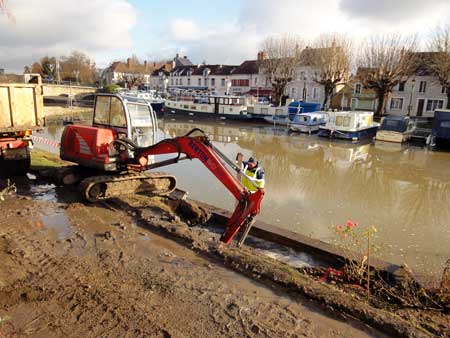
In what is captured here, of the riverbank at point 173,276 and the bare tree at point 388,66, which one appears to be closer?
the riverbank at point 173,276

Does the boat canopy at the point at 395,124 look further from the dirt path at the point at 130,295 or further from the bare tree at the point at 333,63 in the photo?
the dirt path at the point at 130,295

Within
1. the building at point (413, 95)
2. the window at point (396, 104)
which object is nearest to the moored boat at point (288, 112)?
the building at point (413, 95)

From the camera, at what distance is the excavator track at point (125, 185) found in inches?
→ 304

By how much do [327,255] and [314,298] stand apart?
1.87 meters

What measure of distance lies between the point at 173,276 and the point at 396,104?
43.3 meters

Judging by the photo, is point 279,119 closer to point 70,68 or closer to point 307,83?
point 307,83

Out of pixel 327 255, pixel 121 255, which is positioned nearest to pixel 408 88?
pixel 327 255

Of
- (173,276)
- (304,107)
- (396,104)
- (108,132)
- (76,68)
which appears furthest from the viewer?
(76,68)

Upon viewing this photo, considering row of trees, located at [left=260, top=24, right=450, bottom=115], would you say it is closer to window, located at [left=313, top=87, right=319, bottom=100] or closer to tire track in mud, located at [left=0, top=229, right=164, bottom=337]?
window, located at [left=313, top=87, right=319, bottom=100]

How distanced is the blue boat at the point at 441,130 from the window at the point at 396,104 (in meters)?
18.2

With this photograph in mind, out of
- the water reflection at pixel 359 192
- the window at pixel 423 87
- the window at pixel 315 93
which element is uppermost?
the window at pixel 423 87

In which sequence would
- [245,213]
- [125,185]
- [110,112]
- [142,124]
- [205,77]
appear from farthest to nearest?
[205,77] → [142,124] → [110,112] → [125,185] → [245,213]

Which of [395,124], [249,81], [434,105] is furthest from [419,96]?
[249,81]

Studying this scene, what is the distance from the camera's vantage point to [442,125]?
2328 centimetres
